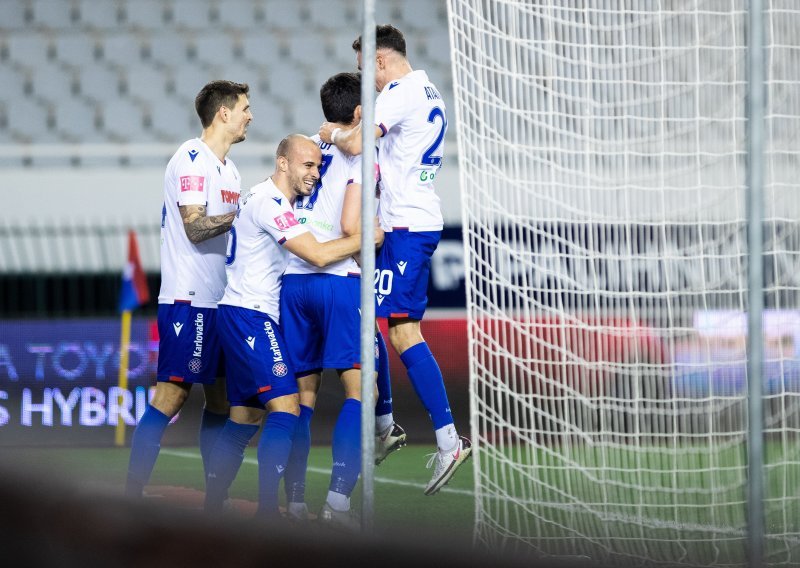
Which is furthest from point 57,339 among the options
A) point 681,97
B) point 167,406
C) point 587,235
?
point 681,97

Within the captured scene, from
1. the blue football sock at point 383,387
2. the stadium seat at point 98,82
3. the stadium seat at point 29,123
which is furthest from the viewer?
the stadium seat at point 98,82

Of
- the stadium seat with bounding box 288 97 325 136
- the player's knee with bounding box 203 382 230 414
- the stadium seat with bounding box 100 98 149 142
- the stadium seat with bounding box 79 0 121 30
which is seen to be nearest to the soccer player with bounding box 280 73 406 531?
the player's knee with bounding box 203 382 230 414

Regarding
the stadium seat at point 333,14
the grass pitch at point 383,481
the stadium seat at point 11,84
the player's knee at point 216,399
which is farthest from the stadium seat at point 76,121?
the player's knee at point 216,399

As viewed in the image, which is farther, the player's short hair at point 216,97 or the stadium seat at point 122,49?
the stadium seat at point 122,49

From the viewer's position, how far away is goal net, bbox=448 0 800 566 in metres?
3.77

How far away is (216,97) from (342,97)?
23.7 inches

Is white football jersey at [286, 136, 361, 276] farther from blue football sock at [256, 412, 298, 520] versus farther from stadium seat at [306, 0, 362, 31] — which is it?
stadium seat at [306, 0, 362, 31]

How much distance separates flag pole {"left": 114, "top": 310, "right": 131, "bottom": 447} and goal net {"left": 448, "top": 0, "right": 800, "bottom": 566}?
13.3ft

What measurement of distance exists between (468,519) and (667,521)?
3.91 ft

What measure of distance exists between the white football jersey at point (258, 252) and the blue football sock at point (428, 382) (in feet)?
1.85

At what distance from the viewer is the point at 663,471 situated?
12.8 feet

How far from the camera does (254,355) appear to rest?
392 centimetres

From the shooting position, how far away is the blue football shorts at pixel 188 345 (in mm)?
4336

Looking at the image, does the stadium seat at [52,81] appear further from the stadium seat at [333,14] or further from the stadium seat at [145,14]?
the stadium seat at [333,14]
